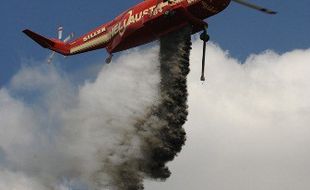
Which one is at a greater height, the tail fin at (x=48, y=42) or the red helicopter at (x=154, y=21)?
the tail fin at (x=48, y=42)

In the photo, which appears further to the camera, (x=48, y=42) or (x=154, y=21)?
(x=48, y=42)

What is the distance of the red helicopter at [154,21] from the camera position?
69750 millimetres

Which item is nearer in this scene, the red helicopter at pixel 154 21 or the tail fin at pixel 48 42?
the red helicopter at pixel 154 21

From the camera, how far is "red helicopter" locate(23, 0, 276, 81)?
6975 centimetres

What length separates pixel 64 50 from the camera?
85.1 meters

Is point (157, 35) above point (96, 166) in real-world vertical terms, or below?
above

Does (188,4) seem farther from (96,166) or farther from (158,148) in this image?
(96,166)

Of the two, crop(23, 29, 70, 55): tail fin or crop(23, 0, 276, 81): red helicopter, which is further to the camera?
crop(23, 29, 70, 55): tail fin

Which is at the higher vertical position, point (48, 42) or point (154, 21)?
point (48, 42)

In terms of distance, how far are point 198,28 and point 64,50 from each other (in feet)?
62.1

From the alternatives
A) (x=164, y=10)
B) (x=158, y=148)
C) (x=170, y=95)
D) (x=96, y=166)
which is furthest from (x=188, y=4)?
(x=96, y=166)

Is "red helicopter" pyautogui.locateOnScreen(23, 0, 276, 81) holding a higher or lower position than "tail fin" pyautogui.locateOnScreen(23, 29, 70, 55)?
lower

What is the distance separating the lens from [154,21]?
7106cm

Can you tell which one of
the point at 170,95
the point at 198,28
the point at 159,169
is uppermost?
the point at 198,28
